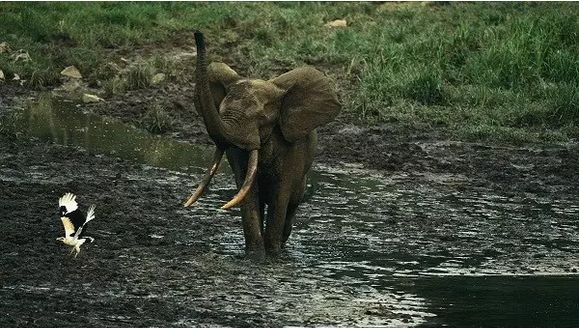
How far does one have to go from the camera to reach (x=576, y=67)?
19.1 meters

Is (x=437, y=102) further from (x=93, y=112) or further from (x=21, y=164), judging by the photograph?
(x=21, y=164)

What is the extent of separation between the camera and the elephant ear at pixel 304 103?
11.3 metres

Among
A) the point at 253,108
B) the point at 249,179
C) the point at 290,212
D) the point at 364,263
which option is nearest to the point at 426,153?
the point at 290,212

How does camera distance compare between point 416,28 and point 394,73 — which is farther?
point 416,28

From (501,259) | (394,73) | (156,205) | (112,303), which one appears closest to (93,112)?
(394,73)

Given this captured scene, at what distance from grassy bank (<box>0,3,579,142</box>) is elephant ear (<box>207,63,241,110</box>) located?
22.2ft

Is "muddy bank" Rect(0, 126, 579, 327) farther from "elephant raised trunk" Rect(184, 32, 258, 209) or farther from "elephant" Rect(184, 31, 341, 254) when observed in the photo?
"elephant raised trunk" Rect(184, 32, 258, 209)

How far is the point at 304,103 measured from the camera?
1152 cm

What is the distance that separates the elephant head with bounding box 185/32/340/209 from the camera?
10352 millimetres

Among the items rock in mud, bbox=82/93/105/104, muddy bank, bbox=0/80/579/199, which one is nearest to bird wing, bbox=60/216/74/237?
muddy bank, bbox=0/80/579/199

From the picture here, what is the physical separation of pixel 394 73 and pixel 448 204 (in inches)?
233

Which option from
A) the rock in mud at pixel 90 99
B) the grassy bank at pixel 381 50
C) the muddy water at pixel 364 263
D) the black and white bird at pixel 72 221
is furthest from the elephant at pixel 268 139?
the rock in mud at pixel 90 99

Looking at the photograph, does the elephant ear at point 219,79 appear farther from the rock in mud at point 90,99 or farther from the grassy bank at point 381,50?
the rock in mud at point 90,99

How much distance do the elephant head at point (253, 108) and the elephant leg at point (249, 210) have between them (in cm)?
22
